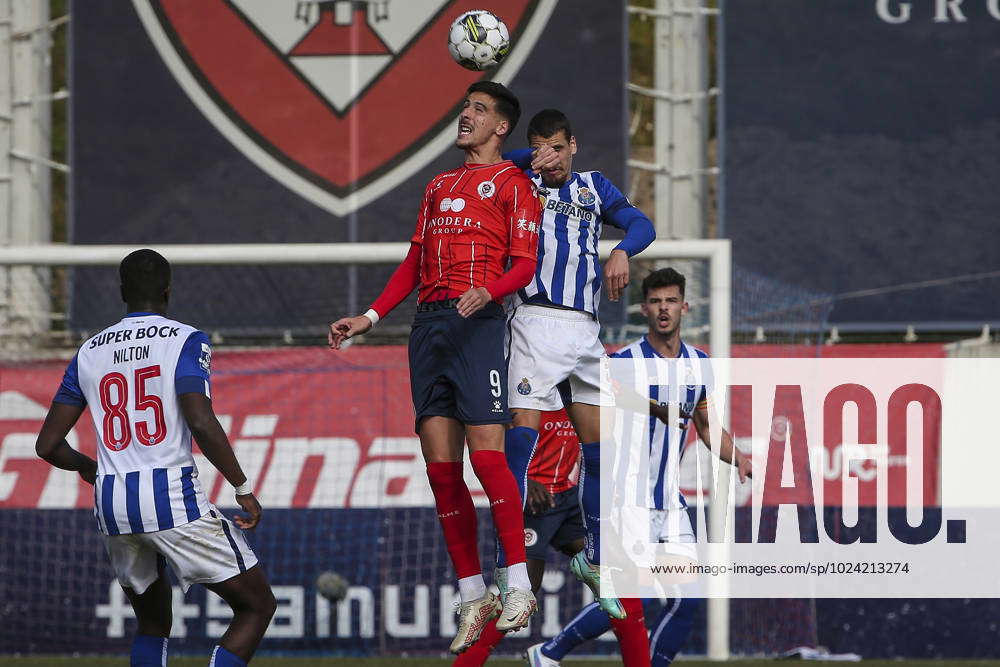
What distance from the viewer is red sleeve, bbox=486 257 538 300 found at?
5629mm

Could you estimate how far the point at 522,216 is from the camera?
19.2 feet

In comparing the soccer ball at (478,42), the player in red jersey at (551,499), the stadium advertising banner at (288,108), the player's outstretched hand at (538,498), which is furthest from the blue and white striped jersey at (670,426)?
the stadium advertising banner at (288,108)

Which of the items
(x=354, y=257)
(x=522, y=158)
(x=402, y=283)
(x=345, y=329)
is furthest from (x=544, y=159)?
(x=354, y=257)

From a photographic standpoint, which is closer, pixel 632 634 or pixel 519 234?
pixel 519 234

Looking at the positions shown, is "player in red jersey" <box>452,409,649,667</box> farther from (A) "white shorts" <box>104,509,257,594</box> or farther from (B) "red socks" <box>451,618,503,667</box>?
(A) "white shorts" <box>104,509,257,594</box>

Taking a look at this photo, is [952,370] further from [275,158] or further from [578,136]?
[275,158]

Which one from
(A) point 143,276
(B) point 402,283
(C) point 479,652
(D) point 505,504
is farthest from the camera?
(C) point 479,652

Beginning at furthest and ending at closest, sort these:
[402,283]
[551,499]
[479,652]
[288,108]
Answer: [288,108]
[551,499]
[479,652]
[402,283]

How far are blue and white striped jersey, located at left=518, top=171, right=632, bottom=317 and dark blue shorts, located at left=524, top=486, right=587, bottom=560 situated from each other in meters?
1.61

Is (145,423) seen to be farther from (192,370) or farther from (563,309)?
(563,309)

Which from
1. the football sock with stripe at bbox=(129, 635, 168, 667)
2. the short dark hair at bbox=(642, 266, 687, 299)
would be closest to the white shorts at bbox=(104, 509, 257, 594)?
the football sock with stripe at bbox=(129, 635, 168, 667)

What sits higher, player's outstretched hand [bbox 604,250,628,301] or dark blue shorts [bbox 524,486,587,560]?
player's outstretched hand [bbox 604,250,628,301]

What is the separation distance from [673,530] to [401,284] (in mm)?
2297

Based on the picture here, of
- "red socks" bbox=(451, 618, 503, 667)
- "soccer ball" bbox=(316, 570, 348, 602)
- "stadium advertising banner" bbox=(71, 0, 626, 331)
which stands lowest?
"soccer ball" bbox=(316, 570, 348, 602)
